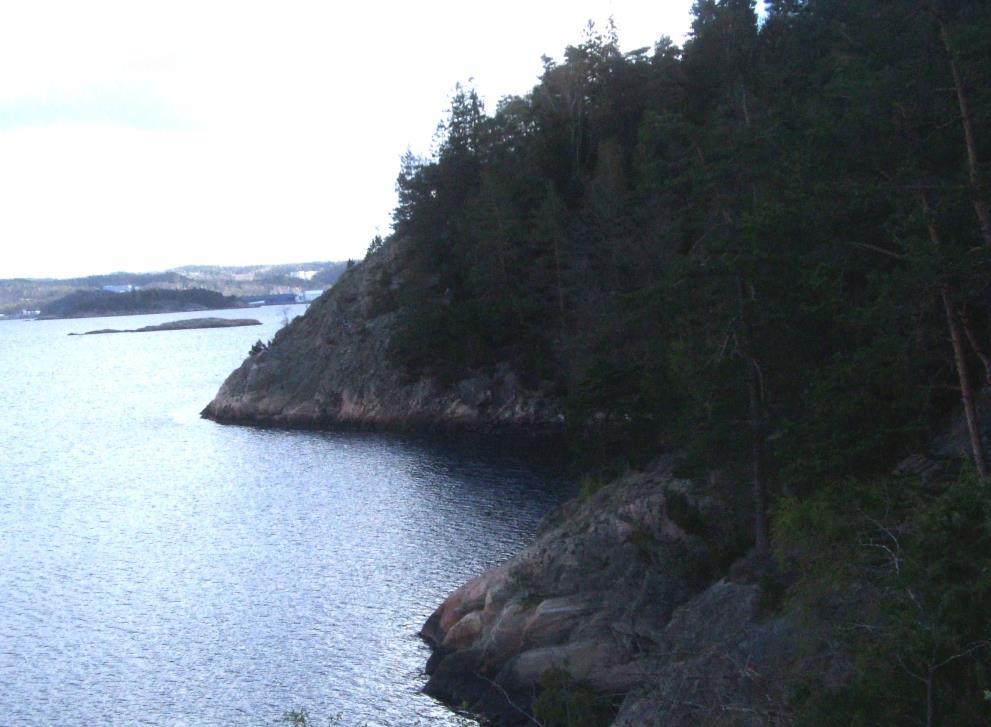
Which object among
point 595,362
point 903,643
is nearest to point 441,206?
point 595,362

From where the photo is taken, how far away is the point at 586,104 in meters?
62.4

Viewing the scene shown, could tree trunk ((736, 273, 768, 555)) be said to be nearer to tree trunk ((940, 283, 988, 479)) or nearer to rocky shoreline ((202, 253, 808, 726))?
rocky shoreline ((202, 253, 808, 726))

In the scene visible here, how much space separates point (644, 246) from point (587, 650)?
79.1ft

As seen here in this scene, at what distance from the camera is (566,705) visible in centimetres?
1545

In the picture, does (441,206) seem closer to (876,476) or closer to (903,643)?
(876,476)

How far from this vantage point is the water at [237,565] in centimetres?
2106

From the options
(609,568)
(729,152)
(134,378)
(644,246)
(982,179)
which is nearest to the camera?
(982,179)

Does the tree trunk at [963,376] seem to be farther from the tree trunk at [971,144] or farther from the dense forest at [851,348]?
the tree trunk at [971,144]

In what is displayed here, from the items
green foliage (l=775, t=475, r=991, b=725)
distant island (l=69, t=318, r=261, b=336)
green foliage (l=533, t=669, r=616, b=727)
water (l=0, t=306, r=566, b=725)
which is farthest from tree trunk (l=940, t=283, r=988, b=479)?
distant island (l=69, t=318, r=261, b=336)

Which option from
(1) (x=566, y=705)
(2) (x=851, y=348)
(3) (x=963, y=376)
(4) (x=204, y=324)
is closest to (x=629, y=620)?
(1) (x=566, y=705)

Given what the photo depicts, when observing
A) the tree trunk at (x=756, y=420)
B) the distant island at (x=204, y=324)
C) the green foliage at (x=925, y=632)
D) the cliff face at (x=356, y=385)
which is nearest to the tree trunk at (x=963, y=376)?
the green foliage at (x=925, y=632)

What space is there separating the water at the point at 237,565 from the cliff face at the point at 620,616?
1.33m

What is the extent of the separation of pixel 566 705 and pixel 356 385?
43377 mm

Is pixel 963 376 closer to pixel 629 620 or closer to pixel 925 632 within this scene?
pixel 925 632
